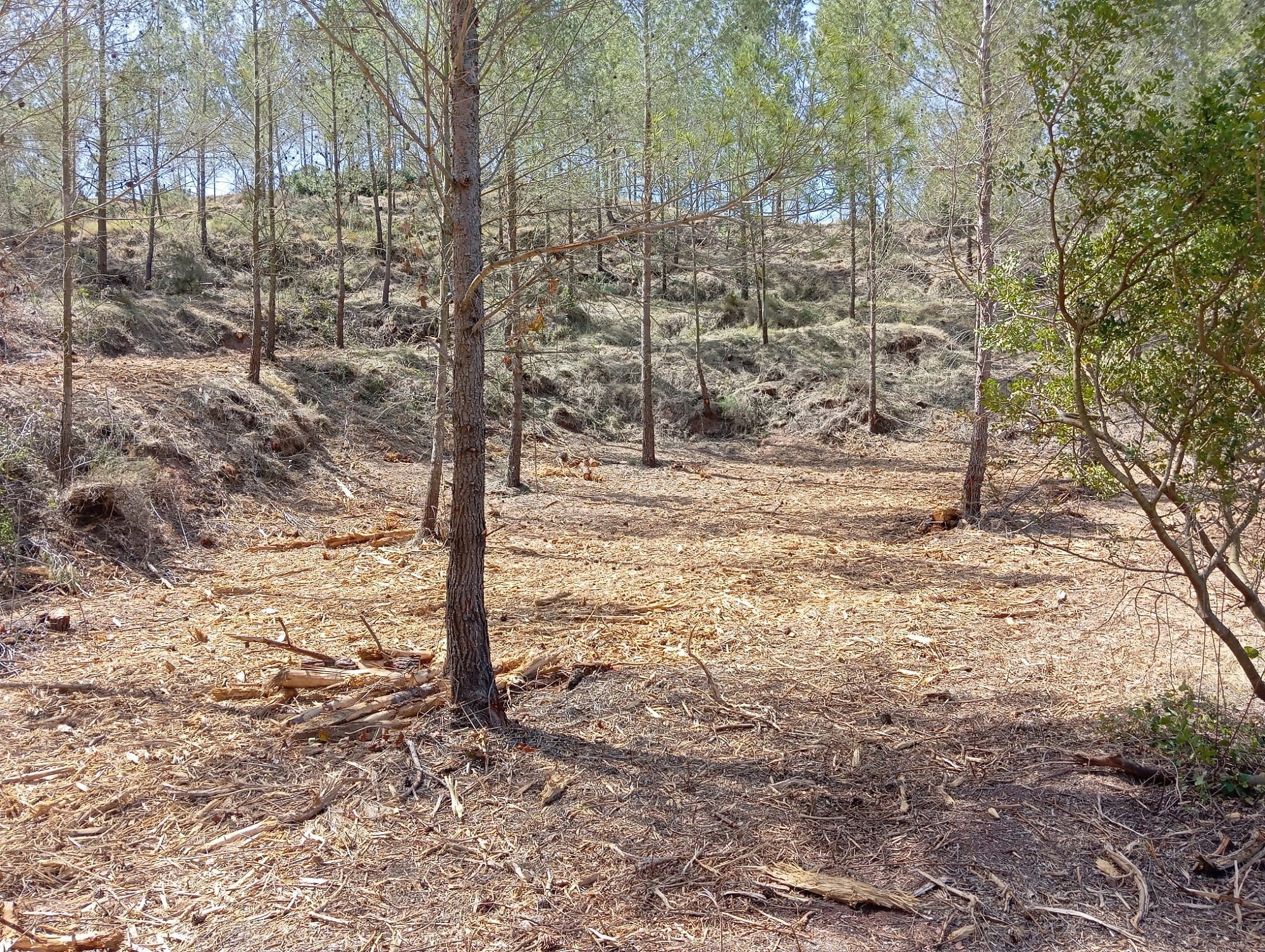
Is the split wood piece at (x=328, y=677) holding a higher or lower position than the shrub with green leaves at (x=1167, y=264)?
lower

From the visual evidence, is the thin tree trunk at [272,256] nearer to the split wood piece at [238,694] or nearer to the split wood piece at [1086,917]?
the split wood piece at [238,694]

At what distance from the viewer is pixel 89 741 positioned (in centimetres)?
412

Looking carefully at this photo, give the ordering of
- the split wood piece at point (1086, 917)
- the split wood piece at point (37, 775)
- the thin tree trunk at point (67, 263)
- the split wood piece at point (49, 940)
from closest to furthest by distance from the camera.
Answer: the split wood piece at point (49, 940)
the split wood piece at point (1086, 917)
the split wood piece at point (37, 775)
the thin tree trunk at point (67, 263)

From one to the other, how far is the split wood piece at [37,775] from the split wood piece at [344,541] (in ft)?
15.4

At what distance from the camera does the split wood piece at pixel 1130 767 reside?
354cm

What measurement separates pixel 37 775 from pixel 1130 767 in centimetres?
484

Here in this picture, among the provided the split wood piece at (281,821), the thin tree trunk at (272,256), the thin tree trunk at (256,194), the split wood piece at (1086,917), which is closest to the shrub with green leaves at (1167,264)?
the split wood piece at (1086,917)

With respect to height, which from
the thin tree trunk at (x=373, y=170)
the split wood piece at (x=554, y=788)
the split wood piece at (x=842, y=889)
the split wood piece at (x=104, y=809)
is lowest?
the split wood piece at (x=842, y=889)

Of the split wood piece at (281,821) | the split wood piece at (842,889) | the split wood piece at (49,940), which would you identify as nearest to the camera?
the split wood piece at (49,940)

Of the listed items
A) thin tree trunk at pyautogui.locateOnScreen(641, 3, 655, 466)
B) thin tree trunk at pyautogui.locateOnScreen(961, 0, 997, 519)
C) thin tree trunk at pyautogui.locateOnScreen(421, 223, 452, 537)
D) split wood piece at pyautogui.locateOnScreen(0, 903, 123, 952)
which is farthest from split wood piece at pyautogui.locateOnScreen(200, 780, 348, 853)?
thin tree trunk at pyautogui.locateOnScreen(641, 3, 655, 466)

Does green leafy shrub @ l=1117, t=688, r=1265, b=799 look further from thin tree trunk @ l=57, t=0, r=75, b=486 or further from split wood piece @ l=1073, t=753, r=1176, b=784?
thin tree trunk @ l=57, t=0, r=75, b=486

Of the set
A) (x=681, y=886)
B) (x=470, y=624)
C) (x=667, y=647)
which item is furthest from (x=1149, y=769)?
(x=470, y=624)

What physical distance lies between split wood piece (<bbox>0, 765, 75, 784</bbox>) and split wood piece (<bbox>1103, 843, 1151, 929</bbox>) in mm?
4395

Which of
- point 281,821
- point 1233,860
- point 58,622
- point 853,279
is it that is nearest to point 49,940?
point 281,821
